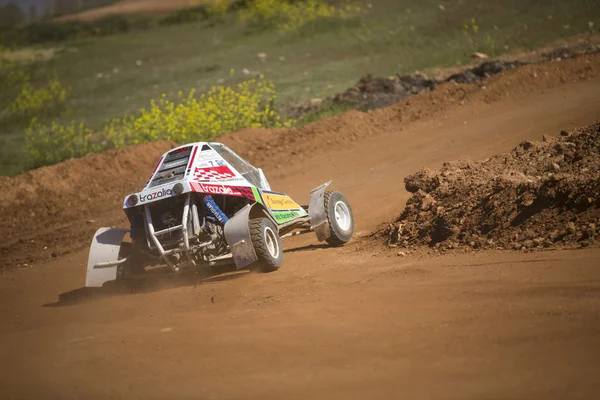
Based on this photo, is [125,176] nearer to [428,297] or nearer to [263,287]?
[263,287]

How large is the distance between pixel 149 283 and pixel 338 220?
2.94m

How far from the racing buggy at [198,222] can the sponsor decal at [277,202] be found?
2 cm

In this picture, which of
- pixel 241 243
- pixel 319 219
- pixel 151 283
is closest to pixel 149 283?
pixel 151 283

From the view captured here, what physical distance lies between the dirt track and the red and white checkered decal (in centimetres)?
132

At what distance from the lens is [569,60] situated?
20.7m

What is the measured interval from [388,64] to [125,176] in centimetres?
1501

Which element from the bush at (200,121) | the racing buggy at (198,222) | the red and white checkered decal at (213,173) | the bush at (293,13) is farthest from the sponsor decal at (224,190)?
the bush at (293,13)

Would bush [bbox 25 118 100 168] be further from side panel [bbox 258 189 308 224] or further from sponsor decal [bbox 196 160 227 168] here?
sponsor decal [bbox 196 160 227 168]

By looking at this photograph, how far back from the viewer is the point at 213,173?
10625 millimetres

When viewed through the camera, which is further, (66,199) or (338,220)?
(66,199)

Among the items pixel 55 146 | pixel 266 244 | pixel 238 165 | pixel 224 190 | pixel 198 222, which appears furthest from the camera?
pixel 55 146

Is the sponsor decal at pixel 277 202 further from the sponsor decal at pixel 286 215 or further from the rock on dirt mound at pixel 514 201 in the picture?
the rock on dirt mound at pixel 514 201

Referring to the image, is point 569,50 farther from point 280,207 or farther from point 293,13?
point 293,13

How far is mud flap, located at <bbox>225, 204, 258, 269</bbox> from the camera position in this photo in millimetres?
9633
